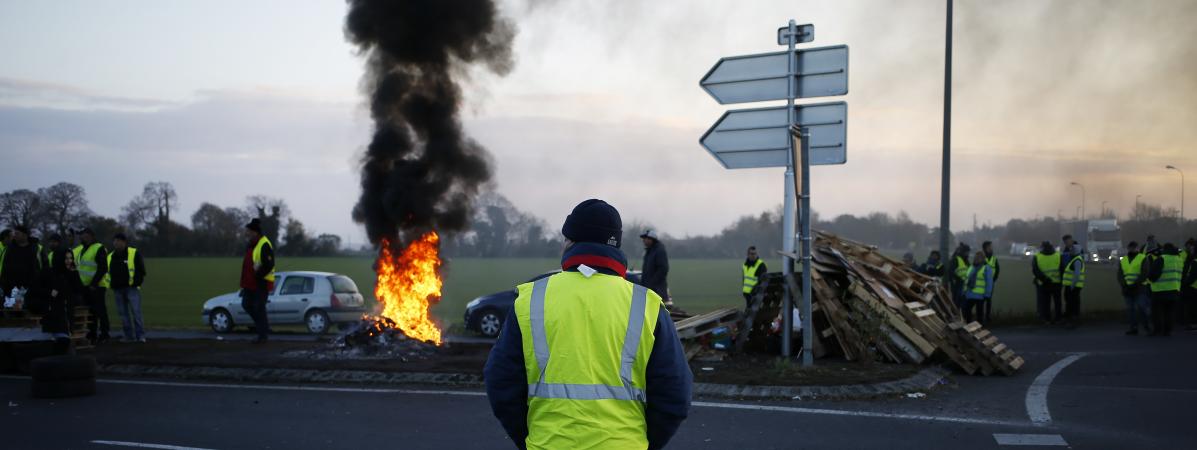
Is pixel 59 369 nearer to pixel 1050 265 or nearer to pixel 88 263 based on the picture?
pixel 88 263

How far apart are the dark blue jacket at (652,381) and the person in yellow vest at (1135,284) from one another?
15.2m

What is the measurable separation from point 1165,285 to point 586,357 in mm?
15908

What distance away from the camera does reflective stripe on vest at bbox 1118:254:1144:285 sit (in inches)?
621

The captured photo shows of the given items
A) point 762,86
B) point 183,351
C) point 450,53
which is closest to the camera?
point 762,86

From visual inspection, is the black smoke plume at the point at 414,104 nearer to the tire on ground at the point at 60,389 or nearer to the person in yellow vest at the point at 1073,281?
the tire on ground at the point at 60,389

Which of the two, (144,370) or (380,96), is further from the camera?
(380,96)

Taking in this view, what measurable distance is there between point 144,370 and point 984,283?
595 inches

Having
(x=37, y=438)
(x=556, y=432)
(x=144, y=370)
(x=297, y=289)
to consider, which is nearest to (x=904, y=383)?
(x=556, y=432)

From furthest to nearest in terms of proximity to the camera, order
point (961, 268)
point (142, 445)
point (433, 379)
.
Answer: point (961, 268), point (433, 379), point (142, 445)

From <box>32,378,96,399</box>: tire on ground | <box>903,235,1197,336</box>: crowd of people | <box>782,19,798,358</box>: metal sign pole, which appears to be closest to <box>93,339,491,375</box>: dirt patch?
<box>32,378,96,399</box>: tire on ground

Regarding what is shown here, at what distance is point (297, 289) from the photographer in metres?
19.1

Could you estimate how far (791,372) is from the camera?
10500mm

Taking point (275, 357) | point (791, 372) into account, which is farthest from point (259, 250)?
point (791, 372)

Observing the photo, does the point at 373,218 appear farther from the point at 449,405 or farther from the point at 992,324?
the point at 992,324
